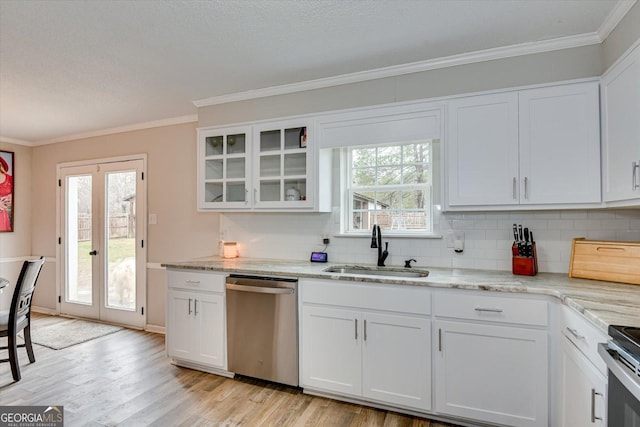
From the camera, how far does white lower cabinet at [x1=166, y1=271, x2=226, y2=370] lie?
8.96 ft

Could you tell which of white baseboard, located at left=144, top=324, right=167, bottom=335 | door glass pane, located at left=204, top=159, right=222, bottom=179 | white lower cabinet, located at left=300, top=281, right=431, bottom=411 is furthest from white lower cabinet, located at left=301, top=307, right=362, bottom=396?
white baseboard, located at left=144, top=324, right=167, bottom=335

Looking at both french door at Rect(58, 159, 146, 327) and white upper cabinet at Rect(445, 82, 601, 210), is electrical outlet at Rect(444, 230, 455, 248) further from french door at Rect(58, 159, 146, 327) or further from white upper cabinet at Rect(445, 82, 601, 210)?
Answer: french door at Rect(58, 159, 146, 327)

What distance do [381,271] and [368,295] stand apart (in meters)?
0.47

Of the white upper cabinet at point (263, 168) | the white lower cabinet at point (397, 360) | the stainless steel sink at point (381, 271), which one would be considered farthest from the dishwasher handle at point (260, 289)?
the white upper cabinet at point (263, 168)

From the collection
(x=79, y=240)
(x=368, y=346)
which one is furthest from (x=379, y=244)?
(x=79, y=240)

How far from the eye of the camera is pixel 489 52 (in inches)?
90.1

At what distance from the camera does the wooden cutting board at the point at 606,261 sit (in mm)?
1949

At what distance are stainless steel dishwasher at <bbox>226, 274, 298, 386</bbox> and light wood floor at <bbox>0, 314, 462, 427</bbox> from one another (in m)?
0.16

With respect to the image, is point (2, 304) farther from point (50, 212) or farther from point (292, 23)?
point (292, 23)

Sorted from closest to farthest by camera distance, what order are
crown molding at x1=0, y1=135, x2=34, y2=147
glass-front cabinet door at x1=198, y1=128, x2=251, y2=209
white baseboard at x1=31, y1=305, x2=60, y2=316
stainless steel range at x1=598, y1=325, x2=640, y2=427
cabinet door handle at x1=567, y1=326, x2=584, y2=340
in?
stainless steel range at x1=598, y1=325, x2=640, y2=427, cabinet door handle at x1=567, y1=326, x2=584, y2=340, glass-front cabinet door at x1=198, y1=128, x2=251, y2=209, crown molding at x1=0, y1=135, x2=34, y2=147, white baseboard at x1=31, y1=305, x2=60, y2=316

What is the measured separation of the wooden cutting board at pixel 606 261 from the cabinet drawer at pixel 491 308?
53 cm

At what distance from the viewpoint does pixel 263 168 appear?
303 centimetres

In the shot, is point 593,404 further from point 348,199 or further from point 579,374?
point 348,199

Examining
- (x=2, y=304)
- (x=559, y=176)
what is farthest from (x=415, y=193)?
(x=2, y=304)
